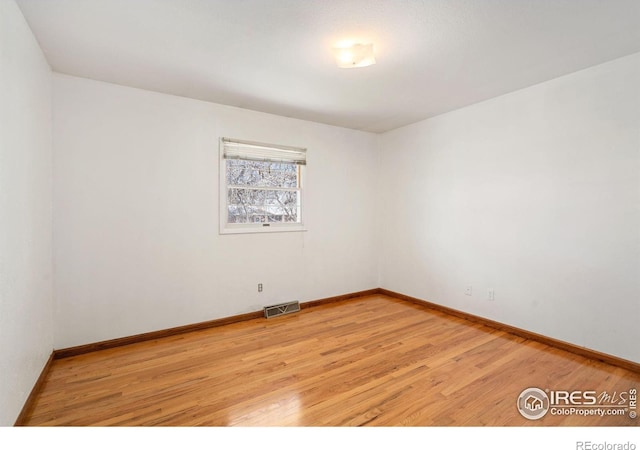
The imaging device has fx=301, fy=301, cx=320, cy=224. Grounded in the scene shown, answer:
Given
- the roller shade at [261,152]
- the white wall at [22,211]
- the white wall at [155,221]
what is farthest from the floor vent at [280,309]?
the white wall at [22,211]

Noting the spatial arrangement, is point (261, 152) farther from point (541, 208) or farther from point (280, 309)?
point (541, 208)

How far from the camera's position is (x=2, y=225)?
161 cm

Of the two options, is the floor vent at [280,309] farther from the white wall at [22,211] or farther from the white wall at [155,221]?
the white wall at [22,211]

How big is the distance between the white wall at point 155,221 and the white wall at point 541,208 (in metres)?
1.58

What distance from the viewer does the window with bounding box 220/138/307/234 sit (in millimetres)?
3549

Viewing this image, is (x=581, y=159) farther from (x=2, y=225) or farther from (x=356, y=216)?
(x=2, y=225)

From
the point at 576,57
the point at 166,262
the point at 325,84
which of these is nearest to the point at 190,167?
the point at 166,262

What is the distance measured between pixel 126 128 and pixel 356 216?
3081 mm

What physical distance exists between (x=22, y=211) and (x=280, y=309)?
2.63 meters

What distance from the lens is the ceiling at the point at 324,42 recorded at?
184 cm
